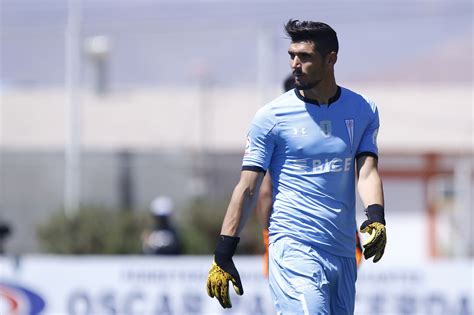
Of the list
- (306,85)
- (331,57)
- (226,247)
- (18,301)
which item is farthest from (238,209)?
(18,301)

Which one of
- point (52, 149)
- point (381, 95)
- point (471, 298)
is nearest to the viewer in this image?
point (471, 298)

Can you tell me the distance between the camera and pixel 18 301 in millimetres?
11914

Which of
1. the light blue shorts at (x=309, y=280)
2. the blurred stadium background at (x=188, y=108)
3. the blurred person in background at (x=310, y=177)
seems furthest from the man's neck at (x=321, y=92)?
the blurred stadium background at (x=188, y=108)

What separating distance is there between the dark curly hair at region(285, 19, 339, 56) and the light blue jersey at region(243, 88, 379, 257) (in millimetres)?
279

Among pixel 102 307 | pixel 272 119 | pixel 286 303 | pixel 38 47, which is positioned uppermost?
pixel 38 47

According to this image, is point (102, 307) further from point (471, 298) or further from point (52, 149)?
point (52, 149)

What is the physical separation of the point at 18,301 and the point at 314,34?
22.5 ft

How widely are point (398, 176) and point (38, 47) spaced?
27.3 feet

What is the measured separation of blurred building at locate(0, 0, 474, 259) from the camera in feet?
78.7

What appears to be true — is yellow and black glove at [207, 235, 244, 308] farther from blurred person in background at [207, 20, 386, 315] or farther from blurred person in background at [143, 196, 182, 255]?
blurred person in background at [143, 196, 182, 255]

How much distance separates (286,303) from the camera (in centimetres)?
596

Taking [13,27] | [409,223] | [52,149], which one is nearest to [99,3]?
[13,27]

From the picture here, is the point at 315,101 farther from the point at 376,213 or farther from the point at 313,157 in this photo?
the point at 376,213

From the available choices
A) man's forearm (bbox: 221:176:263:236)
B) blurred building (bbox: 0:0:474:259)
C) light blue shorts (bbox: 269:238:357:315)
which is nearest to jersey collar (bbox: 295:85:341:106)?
man's forearm (bbox: 221:176:263:236)
